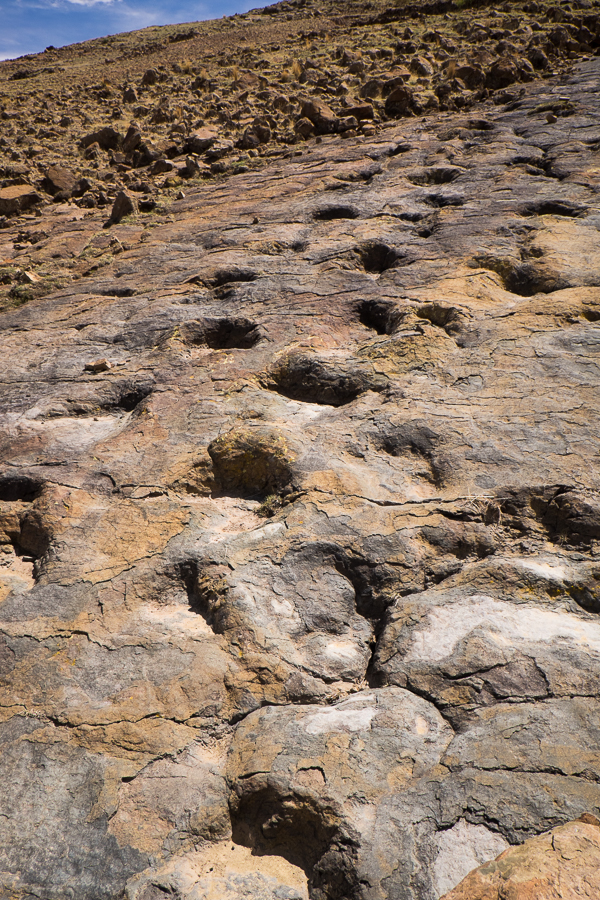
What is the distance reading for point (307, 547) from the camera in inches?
90.7

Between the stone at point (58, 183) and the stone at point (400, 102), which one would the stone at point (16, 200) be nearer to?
the stone at point (58, 183)

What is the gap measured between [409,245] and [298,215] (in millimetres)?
1085

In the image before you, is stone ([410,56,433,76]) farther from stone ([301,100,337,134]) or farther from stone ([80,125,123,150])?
stone ([80,125,123,150])

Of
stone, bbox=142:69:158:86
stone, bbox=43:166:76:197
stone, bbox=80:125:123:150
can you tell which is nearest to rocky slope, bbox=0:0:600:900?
stone, bbox=43:166:76:197

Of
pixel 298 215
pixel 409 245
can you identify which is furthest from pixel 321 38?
pixel 409 245

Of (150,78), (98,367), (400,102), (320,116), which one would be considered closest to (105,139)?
(320,116)

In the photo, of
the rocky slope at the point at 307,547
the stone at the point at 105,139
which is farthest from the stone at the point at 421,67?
the rocky slope at the point at 307,547

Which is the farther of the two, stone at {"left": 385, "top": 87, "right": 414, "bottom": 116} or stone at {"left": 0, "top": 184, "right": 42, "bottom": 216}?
stone at {"left": 385, "top": 87, "right": 414, "bottom": 116}

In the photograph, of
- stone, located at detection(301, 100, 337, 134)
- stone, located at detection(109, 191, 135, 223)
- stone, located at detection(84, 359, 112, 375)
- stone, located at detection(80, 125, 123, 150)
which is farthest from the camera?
stone, located at detection(80, 125, 123, 150)

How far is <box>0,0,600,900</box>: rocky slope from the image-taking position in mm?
1590

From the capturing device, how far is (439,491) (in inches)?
98.7

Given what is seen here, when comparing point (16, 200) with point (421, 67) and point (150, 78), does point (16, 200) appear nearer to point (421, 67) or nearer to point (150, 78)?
point (421, 67)

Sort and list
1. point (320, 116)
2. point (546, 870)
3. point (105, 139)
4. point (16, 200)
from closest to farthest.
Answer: point (546, 870) → point (16, 200) → point (320, 116) → point (105, 139)

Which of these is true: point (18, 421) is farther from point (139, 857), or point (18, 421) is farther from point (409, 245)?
point (409, 245)
